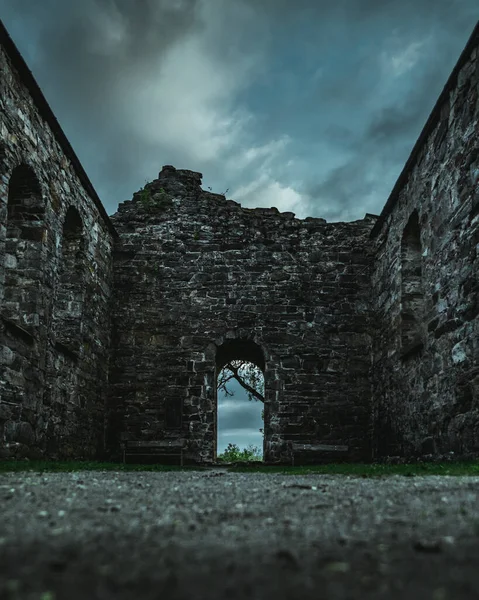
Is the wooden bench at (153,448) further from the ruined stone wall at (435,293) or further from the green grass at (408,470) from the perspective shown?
the green grass at (408,470)

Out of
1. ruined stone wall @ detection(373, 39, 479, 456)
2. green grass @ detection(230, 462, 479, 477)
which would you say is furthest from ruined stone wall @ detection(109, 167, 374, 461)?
green grass @ detection(230, 462, 479, 477)

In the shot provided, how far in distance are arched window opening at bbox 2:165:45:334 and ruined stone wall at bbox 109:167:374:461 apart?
3.89 meters

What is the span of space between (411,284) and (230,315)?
3621 mm

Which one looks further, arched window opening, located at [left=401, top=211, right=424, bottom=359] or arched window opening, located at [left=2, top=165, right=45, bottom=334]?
arched window opening, located at [left=401, top=211, right=424, bottom=359]

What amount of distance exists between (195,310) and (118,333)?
161 centimetres

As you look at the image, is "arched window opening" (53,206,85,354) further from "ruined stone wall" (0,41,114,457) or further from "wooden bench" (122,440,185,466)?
"wooden bench" (122,440,185,466)

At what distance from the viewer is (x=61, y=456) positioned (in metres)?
8.92

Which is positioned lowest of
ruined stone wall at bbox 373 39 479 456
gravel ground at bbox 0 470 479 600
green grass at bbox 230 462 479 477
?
gravel ground at bbox 0 470 479 600

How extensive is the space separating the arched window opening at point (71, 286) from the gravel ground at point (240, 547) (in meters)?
6.82

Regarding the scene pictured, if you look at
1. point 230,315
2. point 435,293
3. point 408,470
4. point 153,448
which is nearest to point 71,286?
point 230,315

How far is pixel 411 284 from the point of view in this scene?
32.9 ft

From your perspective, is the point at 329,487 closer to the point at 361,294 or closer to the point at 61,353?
the point at 61,353

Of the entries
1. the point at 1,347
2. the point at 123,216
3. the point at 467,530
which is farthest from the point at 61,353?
the point at 467,530

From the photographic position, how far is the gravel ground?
1.47 metres
